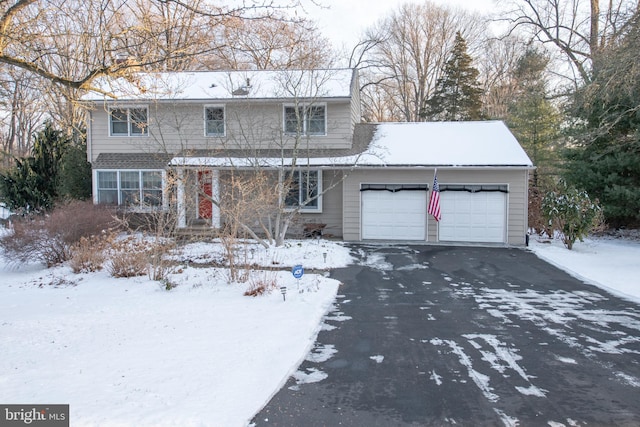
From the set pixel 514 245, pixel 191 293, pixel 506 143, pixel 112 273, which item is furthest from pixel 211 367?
pixel 506 143

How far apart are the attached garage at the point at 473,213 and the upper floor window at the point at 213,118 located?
8.34 m

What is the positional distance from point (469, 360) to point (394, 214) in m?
10.4

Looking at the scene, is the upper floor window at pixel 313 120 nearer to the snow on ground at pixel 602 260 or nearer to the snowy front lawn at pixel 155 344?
the snowy front lawn at pixel 155 344

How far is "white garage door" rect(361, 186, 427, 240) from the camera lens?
15.4m

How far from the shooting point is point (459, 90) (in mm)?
29922

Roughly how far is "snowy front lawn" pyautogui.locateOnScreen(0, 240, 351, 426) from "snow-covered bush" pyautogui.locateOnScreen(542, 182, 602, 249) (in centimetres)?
864

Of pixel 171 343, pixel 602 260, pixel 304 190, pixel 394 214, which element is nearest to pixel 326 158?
pixel 304 190

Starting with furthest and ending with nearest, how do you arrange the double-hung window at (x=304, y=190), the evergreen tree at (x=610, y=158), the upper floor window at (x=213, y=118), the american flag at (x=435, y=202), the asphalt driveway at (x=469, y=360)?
the upper floor window at (x=213, y=118) < the double-hung window at (x=304, y=190) < the evergreen tree at (x=610, y=158) < the american flag at (x=435, y=202) < the asphalt driveway at (x=469, y=360)

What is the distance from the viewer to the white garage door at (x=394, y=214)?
15383 millimetres

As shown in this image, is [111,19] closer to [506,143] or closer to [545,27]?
[506,143]

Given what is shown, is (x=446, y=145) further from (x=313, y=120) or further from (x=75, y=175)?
(x=75, y=175)

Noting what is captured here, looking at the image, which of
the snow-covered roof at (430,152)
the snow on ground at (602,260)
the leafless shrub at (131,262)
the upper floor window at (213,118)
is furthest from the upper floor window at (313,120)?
the snow on ground at (602,260)

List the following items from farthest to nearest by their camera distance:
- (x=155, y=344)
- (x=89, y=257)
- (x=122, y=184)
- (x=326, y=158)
A: (x=122, y=184), (x=326, y=158), (x=89, y=257), (x=155, y=344)

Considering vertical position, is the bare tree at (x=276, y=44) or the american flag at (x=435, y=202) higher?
the bare tree at (x=276, y=44)
